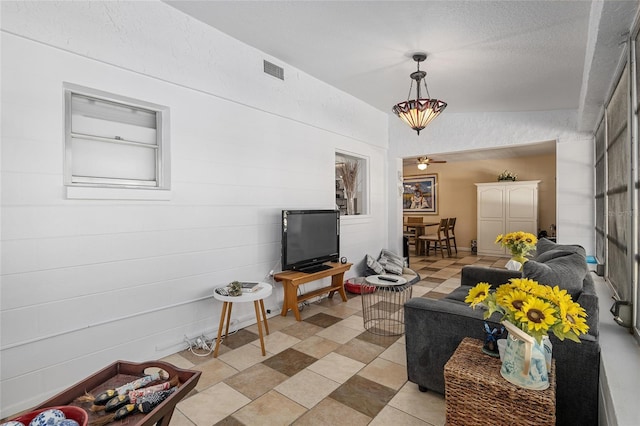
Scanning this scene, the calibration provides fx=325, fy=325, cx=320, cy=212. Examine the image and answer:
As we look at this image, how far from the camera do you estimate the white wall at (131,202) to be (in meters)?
2.06

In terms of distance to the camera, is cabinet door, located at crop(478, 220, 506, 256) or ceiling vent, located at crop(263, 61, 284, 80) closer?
ceiling vent, located at crop(263, 61, 284, 80)

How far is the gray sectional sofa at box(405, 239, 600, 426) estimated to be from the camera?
1.67 metres

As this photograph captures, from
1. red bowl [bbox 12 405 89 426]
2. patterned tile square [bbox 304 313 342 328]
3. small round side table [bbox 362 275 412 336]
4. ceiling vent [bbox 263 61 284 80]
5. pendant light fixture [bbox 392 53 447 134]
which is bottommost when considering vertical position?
patterned tile square [bbox 304 313 342 328]

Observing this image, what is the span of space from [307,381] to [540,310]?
168 centimetres

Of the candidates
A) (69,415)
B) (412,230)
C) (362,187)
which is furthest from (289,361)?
(412,230)

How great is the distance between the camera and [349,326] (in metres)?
3.46

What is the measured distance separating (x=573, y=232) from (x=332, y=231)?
3423 millimetres

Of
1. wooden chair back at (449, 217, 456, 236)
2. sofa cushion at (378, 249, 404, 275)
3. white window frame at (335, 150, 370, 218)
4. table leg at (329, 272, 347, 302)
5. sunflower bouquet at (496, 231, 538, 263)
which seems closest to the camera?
sunflower bouquet at (496, 231, 538, 263)

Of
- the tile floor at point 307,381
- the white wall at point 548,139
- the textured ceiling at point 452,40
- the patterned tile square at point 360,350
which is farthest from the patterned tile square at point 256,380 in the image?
the white wall at point 548,139

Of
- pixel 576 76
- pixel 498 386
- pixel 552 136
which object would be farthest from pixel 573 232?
pixel 498 386

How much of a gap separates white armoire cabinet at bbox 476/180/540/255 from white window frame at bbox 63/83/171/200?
24.5 feet

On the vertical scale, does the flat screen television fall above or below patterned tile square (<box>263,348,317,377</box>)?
above

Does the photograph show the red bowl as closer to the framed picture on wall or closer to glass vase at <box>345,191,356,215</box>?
glass vase at <box>345,191,356,215</box>

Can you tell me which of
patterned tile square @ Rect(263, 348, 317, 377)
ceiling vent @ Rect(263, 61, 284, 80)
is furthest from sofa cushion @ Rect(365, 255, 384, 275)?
ceiling vent @ Rect(263, 61, 284, 80)
